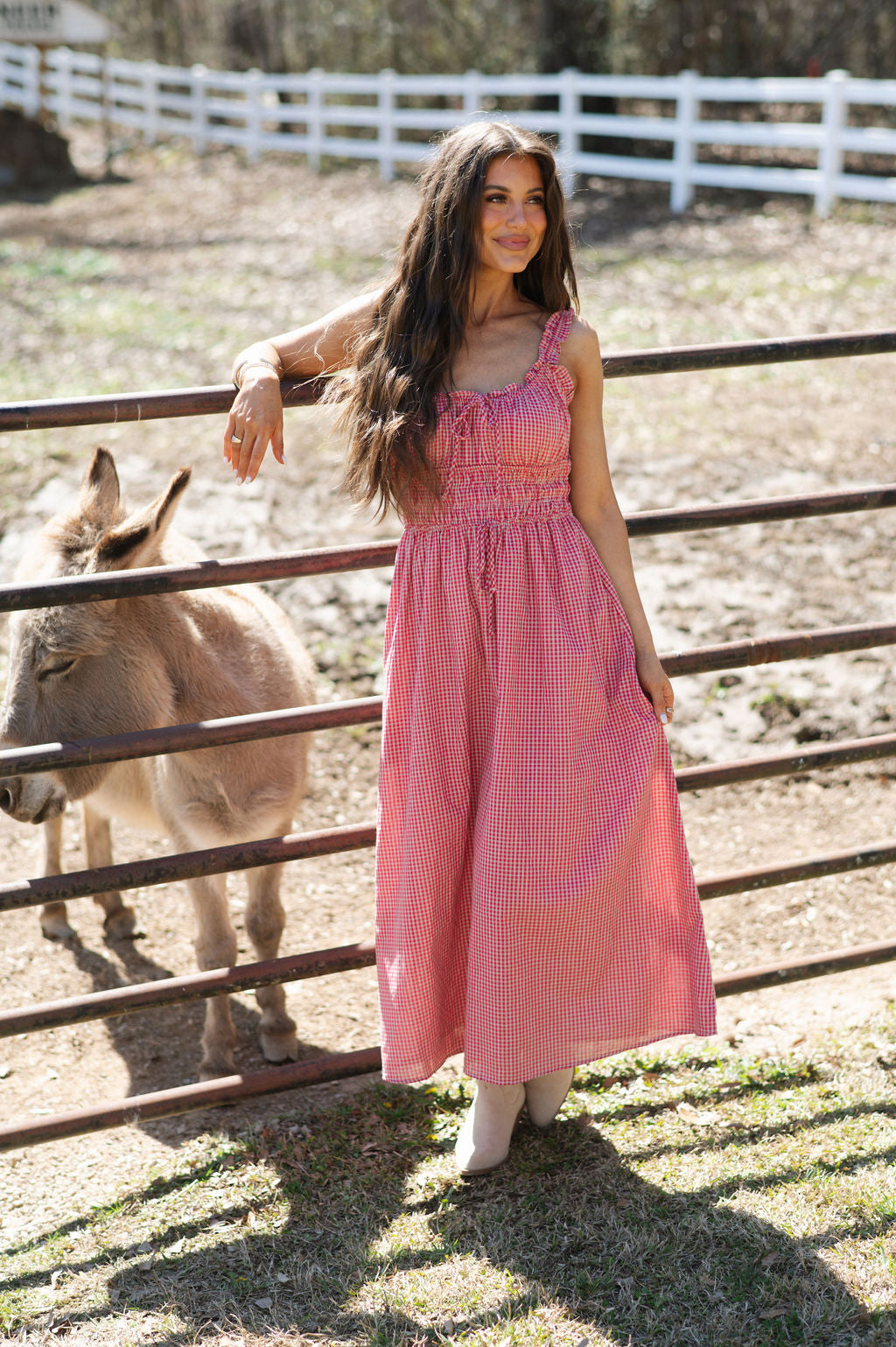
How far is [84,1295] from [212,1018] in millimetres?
1088

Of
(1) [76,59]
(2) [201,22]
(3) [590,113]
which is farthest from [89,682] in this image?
(2) [201,22]

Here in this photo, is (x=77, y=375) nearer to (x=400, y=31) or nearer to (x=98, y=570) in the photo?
(x=98, y=570)

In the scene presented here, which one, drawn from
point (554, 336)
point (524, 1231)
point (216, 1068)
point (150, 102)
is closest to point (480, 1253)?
point (524, 1231)

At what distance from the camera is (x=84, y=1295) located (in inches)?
110

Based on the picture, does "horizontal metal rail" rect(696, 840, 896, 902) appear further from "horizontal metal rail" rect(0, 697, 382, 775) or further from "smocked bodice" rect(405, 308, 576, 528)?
"smocked bodice" rect(405, 308, 576, 528)

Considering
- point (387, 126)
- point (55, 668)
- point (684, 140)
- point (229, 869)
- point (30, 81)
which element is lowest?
point (229, 869)

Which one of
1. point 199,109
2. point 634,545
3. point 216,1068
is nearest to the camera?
point 216,1068

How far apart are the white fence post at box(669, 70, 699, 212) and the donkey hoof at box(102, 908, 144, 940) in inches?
492

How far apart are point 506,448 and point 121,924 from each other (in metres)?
2.87

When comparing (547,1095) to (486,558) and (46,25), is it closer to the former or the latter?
(486,558)

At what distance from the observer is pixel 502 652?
8.92ft

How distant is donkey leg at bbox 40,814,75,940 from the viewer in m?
4.65

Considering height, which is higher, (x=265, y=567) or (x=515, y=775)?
(x=265, y=567)

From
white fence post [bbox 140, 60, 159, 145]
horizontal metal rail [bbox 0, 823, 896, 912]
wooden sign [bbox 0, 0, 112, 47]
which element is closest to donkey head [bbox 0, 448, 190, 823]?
horizontal metal rail [bbox 0, 823, 896, 912]
